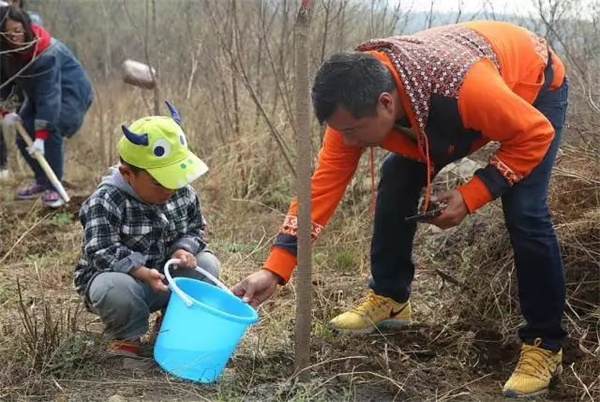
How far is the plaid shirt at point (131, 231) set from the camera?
2.79 meters

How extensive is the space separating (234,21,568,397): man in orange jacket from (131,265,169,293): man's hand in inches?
10.1

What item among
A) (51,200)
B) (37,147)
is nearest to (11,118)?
(37,147)

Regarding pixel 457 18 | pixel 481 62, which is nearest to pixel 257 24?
pixel 457 18

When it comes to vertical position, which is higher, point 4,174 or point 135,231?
point 135,231

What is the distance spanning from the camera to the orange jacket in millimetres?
2395

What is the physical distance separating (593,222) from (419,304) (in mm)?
826

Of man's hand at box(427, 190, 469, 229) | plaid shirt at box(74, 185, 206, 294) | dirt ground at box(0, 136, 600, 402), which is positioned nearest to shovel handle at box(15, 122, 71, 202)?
dirt ground at box(0, 136, 600, 402)

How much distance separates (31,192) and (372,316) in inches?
148

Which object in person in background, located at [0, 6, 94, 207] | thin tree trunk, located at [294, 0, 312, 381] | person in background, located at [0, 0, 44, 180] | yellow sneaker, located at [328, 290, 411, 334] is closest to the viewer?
thin tree trunk, located at [294, 0, 312, 381]

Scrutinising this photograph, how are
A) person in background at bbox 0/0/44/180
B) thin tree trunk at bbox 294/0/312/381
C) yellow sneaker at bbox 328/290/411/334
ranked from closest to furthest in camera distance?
1. thin tree trunk at bbox 294/0/312/381
2. yellow sneaker at bbox 328/290/411/334
3. person in background at bbox 0/0/44/180

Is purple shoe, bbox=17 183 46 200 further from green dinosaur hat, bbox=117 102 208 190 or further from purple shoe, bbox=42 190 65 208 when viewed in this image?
green dinosaur hat, bbox=117 102 208 190

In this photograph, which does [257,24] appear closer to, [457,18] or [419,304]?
[457,18]

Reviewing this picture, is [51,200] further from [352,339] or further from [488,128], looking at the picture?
[488,128]

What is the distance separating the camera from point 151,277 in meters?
2.73
